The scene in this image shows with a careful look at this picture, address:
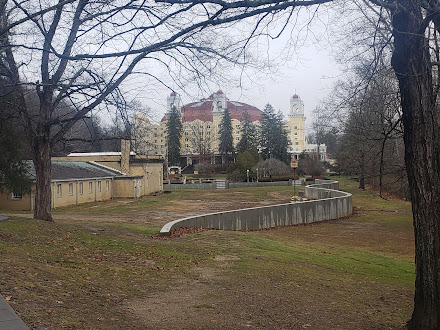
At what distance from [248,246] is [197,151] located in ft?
271

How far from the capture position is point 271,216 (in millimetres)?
22453

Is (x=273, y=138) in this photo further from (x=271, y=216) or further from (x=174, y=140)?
(x=271, y=216)

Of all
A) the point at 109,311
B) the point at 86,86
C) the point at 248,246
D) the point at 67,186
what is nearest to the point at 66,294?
the point at 109,311

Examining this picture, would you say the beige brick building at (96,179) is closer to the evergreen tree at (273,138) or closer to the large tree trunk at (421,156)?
the large tree trunk at (421,156)

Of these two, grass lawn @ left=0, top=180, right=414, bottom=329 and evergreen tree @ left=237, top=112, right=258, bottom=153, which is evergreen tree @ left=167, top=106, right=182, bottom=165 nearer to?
evergreen tree @ left=237, top=112, right=258, bottom=153

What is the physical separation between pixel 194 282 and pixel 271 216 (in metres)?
14.2

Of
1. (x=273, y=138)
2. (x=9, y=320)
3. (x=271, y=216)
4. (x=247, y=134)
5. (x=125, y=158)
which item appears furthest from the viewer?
(x=247, y=134)

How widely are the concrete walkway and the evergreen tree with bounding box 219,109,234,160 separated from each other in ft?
269

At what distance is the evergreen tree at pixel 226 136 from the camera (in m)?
87.1

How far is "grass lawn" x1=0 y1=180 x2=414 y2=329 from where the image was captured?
5867mm

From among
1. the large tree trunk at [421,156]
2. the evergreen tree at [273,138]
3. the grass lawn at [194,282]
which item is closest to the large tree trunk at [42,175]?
the grass lawn at [194,282]

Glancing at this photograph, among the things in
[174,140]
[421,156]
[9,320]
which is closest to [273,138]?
[174,140]

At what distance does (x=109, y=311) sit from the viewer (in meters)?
5.88

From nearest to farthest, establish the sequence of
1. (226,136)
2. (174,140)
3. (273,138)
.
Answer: (273,138)
(226,136)
(174,140)
